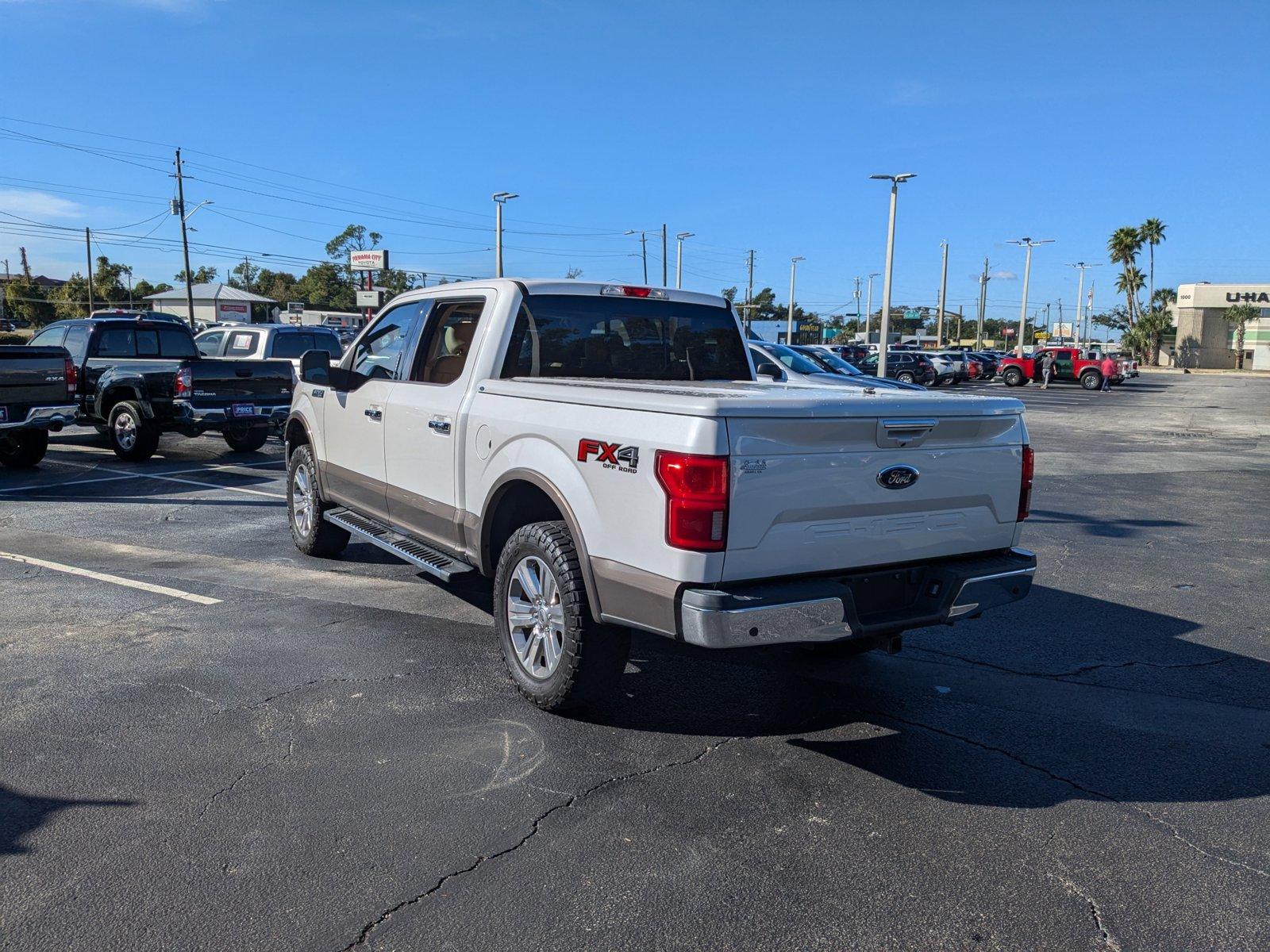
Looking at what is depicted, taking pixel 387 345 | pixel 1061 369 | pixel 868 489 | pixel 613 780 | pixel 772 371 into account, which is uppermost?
pixel 387 345

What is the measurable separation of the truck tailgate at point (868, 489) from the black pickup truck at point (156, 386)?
11.0m

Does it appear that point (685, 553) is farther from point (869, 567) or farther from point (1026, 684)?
point (1026, 684)

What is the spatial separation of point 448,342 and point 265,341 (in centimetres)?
1175

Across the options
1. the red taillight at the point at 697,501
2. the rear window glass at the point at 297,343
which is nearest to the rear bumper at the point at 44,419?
the rear window glass at the point at 297,343

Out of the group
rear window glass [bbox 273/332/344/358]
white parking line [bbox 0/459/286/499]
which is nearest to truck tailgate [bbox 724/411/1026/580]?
white parking line [bbox 0/459/286/499]

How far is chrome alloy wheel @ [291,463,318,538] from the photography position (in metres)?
7.53

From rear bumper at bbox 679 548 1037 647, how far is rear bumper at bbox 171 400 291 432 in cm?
1000

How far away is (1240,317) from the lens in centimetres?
7744

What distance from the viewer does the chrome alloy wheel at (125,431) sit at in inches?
526

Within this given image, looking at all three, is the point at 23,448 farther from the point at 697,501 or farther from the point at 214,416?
the point at 697,501

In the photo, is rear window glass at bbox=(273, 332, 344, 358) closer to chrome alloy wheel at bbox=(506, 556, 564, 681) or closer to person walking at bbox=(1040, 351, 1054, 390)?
chrome alloy wheel at bbox=(506, 556, 564, 681)

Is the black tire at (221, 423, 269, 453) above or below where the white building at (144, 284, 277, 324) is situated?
below

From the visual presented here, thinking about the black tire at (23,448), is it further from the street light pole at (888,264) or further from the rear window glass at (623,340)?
the street light pole at (888,264)

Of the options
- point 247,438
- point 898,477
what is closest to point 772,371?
point 247,438
